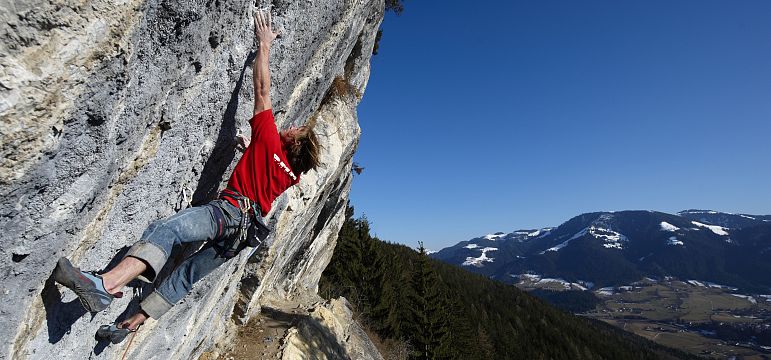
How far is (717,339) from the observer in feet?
575

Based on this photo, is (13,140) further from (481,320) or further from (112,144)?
(481,320)

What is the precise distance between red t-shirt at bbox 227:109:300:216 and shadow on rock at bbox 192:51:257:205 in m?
0.68

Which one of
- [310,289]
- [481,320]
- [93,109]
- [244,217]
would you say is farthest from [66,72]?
[481,320]

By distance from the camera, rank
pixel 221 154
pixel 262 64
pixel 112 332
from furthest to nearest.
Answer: pixel 221 154 → pixel 262 64 → pixel 112 332

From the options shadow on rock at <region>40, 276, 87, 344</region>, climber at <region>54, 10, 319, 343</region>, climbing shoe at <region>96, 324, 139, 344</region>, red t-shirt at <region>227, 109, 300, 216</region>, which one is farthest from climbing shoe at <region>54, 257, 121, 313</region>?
red t-shirt at <region>227, 109, 300, 216</region>

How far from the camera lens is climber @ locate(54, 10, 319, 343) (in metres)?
3.66

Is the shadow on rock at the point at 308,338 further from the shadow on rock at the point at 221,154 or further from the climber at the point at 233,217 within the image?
the shadow on rock at the point at 221,154

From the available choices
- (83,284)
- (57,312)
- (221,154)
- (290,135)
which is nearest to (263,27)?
(290,135)

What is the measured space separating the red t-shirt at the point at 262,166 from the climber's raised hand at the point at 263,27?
3.23 feet

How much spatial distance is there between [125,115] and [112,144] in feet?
0.89

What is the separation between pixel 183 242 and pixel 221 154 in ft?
6.35

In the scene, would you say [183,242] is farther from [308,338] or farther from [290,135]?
[308,338]

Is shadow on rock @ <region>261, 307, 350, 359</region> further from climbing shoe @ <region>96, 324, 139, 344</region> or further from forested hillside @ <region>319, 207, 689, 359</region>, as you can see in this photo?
forested hillside @ <region>319, 207, 689, 359</region>

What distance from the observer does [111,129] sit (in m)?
3.29
